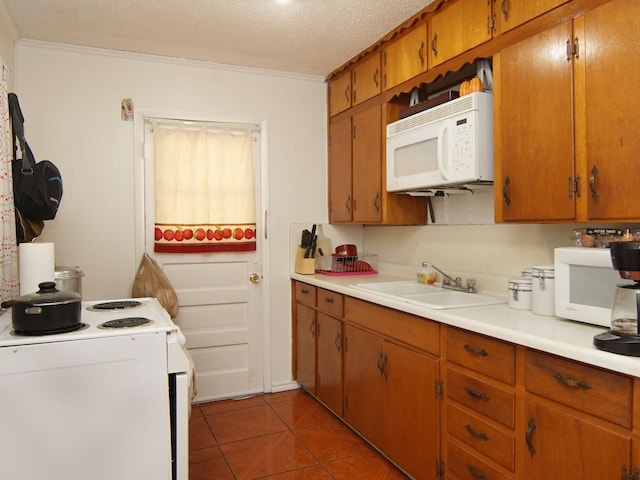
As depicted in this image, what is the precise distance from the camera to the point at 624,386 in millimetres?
1316

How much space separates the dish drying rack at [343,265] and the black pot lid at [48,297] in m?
2.10

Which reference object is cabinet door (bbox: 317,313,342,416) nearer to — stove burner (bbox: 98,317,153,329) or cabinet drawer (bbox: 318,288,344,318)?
cabinet drawer (bbox: 318,288,344,318)

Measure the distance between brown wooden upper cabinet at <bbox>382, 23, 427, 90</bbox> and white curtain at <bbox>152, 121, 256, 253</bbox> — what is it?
3.84ft

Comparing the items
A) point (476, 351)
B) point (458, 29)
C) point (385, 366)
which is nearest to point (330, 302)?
point (385, 366)

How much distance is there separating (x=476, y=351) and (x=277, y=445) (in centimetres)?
150

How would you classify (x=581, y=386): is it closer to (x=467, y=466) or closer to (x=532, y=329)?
(x=532, y=329)

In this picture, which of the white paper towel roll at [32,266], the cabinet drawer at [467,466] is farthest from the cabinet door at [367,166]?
the white paper towel roll at [32,266]

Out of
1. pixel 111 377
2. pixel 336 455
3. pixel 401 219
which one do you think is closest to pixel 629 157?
pixel 401 219

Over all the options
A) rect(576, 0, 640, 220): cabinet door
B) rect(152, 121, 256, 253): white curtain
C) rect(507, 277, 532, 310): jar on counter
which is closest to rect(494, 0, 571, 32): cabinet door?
rect(576, 0, 640, 220): cabinet door

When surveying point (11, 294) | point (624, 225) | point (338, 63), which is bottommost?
point (11, 294)

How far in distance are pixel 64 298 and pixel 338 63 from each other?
2.53m

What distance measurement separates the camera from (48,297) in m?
1.63

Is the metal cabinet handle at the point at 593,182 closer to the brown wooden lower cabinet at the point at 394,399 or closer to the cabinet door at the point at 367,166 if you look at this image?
the brown wooden lower cabinet at the point at 394,399

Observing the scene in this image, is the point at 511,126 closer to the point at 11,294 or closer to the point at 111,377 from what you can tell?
the point at 111,377
